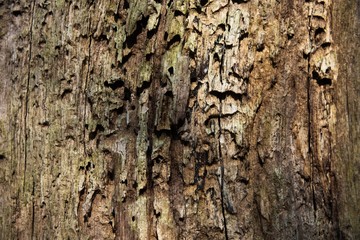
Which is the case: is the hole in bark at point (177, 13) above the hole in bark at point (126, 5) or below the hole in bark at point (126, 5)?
below

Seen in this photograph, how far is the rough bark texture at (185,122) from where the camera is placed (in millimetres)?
1428

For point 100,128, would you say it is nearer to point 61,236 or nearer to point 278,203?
point 61,236

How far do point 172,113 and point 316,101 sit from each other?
413 millimetres

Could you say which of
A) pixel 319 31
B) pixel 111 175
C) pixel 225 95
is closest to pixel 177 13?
pixel 225 95

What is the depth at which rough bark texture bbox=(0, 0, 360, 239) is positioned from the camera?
143 cm

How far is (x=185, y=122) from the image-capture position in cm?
152

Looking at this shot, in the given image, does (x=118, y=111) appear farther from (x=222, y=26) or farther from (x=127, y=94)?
(x=222, y=26)

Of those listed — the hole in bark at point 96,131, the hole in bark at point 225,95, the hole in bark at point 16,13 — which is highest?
the hole in bark at point 16,13

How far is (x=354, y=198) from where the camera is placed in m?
1.41

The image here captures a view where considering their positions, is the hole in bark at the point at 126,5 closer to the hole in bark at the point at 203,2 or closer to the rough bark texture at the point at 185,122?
the rough bark texture at the point at 185,122

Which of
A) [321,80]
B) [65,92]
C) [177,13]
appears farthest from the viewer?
[65,92]

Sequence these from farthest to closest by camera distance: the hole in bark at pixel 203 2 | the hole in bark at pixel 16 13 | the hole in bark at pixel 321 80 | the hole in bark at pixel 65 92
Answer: the hole in bark at pixel 16 13
the hole in bark at pixel 65 92
the hole in bark at pixel 203 2
the hole in bark at pixel 321 80

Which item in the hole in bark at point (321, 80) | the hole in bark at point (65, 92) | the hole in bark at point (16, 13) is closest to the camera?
the hole in bark at point (321, 80)

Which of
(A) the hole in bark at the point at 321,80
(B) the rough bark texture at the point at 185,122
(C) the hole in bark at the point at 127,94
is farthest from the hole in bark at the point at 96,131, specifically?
(A) the hole in bark at the point at 321,80
